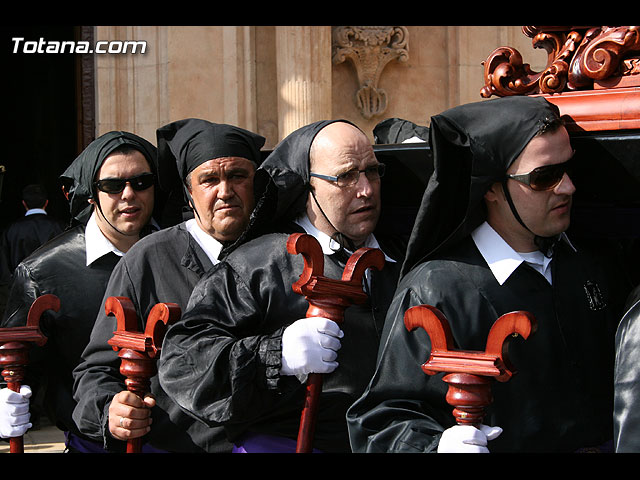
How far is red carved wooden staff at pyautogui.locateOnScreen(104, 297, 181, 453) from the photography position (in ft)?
10.5

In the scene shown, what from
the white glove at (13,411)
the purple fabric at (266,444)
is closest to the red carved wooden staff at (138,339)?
the purple fabric at (266,444)

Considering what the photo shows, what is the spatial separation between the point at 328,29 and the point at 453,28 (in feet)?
3.97

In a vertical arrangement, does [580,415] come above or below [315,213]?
below

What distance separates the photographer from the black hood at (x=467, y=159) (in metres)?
2.75

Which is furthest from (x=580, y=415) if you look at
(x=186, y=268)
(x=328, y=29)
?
(x=328, y=29)

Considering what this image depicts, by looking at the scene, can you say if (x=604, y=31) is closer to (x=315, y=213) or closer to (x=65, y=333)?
(x=315, y=213)

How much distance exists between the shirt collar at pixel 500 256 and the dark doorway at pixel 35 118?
29.1 feet

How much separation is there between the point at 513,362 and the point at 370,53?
7.04 metres

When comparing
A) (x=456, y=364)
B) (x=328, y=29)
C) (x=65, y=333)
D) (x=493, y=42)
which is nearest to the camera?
(x=456, y=364)

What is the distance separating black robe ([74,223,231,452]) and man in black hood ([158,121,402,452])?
0.44 metres

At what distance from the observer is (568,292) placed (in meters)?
2.79

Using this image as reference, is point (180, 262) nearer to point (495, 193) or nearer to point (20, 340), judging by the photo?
point (20, 340)

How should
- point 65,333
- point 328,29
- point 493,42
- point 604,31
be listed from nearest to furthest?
point 604,31 → point 65,333 → point 328,29 → point 493,42

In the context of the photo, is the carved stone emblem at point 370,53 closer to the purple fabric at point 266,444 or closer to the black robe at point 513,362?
the purple fabric at point 266,444
